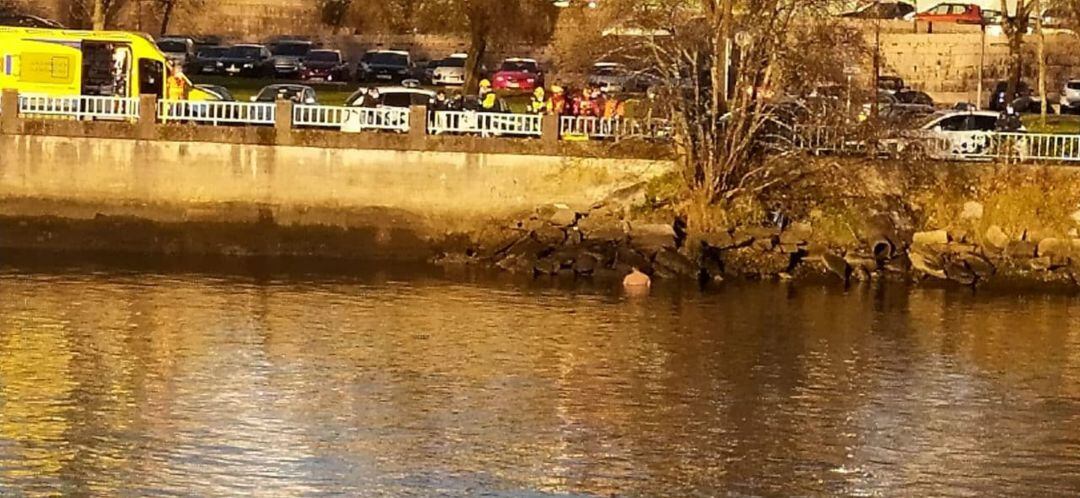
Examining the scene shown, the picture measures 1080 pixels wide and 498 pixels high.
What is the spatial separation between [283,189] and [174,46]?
940 inches

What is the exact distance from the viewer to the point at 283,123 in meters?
45.7

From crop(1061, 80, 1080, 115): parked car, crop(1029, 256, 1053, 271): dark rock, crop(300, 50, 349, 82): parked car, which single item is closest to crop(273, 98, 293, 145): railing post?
crop(1029, 256, 1053, 271): dark rock

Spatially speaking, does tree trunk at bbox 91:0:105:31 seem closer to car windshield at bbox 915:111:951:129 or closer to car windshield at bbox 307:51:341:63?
car windshield at bbox 307:51:341:63

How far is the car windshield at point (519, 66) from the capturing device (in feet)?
217

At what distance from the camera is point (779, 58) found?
45.6 meters

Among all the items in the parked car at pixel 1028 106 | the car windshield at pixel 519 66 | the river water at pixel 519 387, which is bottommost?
the river water at pixel 519 387

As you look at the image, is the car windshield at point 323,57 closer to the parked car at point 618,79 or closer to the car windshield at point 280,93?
the parked car at point 618,79

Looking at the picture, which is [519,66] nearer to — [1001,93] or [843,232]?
[1001,93]

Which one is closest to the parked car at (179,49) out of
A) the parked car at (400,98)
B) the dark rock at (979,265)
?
the parked car at (400,98)

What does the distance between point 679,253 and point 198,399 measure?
15.7 m

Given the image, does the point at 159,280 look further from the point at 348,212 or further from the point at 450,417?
the point at 450,417

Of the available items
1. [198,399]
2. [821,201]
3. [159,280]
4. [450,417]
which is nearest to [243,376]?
[198,399]

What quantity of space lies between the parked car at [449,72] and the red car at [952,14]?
14520 mm

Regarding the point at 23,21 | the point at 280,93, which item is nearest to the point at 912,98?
the point at 280,93
